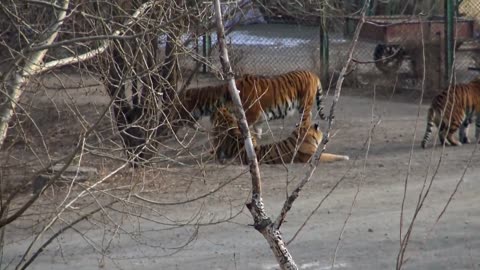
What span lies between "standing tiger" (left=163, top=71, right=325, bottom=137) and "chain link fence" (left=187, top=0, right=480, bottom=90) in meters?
0.90

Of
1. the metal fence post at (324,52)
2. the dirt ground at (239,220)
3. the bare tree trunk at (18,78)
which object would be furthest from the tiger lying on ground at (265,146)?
the metal fence post at (324,52)

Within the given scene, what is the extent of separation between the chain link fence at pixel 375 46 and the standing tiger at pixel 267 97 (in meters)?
0.90

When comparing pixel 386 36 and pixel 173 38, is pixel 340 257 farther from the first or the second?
pixel 386 36

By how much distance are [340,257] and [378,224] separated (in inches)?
37.3

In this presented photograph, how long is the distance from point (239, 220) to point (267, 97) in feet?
15.3

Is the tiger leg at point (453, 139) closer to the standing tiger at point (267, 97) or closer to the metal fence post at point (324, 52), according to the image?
the standing tiger at point (267, 97)

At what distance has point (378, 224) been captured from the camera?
8320mm

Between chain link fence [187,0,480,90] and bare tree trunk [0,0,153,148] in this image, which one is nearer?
bare tree trunk [0,0,153,148]

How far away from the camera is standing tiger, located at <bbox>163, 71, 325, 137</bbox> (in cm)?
1219

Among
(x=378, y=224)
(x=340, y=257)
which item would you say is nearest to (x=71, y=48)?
(x=340, y=257)

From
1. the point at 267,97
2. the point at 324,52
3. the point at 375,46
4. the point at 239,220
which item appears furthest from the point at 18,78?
the point at 375,46

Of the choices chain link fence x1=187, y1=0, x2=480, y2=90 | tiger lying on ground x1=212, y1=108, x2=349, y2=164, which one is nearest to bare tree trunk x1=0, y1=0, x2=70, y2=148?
tiger lying on ground x1=212, y1=108, x2=349, y2=164

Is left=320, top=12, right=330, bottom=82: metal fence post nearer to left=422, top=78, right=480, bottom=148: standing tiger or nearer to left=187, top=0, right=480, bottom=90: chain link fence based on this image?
left=187, top=0, right=480, bottom=90: chain link fence

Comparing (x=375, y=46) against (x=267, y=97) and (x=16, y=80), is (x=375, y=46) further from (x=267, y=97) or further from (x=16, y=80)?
(x=16, y=80)
